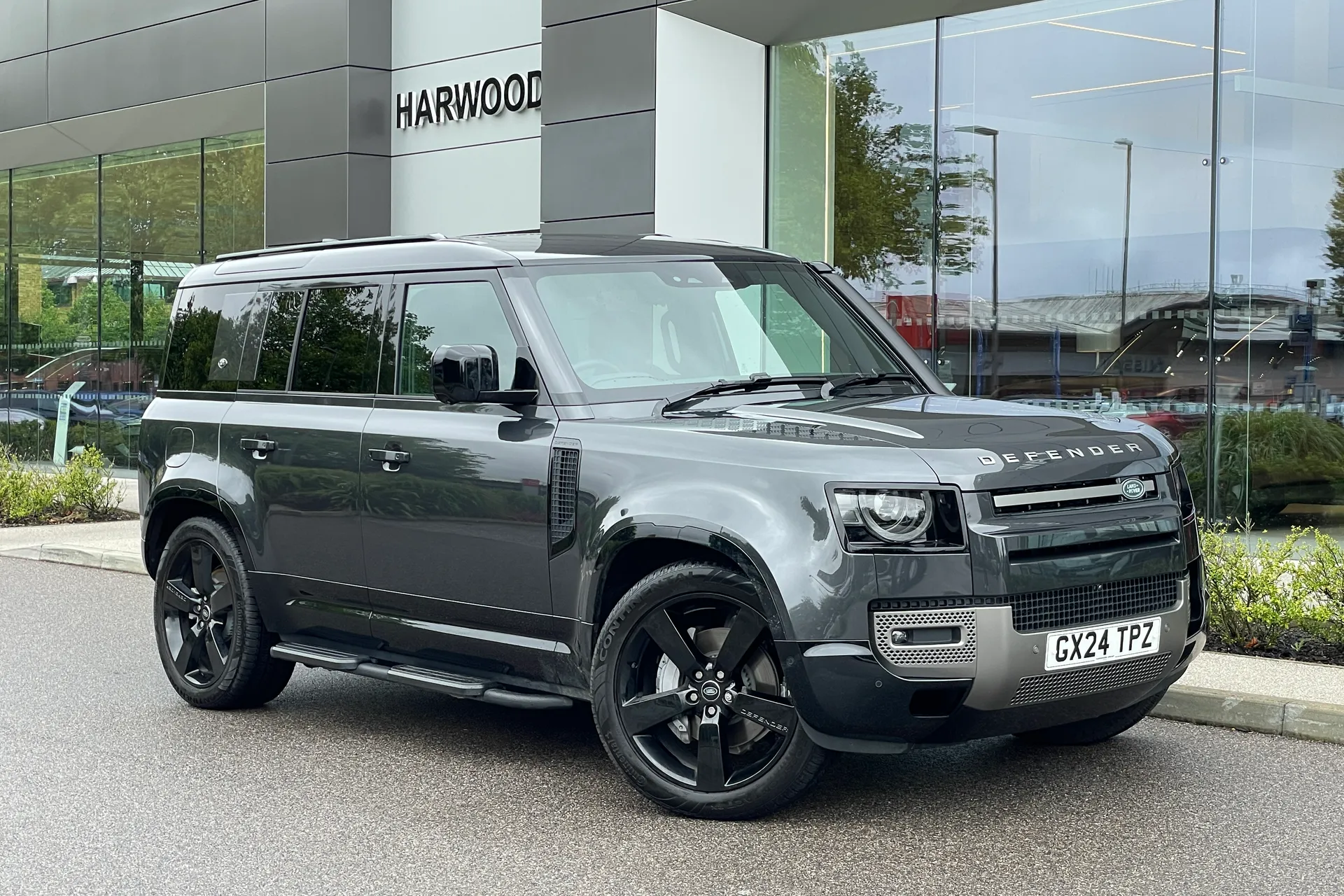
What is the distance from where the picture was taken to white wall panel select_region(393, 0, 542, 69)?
17141mm

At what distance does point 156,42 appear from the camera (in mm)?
20531

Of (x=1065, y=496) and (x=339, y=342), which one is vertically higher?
(x=339, y=342)

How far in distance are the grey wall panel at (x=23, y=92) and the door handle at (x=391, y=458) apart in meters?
18.7

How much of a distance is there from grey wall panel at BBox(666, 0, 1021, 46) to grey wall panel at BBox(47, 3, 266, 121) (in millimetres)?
7134

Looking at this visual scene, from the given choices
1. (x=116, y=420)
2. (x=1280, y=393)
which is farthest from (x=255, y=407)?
(x=116, y=420)

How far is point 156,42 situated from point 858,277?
11.1 metres

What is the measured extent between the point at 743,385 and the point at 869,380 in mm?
616

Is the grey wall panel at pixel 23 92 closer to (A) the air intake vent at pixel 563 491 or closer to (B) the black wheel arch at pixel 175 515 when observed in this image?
(B) the black wheel arch at pixel 175 515

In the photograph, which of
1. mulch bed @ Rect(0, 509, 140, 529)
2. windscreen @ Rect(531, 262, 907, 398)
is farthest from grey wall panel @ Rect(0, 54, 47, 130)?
windscreen @ Rect(531, 262, 907, 398)

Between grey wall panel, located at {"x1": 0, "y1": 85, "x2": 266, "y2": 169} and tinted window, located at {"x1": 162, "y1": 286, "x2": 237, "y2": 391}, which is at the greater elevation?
grey wall panel, located at {"x1": 0, "y1": 85, "x2": 266, "y2": 169}

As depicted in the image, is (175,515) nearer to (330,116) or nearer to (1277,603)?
(1277,603)

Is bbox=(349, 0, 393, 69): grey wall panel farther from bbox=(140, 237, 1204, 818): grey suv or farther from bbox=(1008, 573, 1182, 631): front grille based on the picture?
bbox=(1008, 573, 1182, 631): front grille

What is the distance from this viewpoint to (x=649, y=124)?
1474cm

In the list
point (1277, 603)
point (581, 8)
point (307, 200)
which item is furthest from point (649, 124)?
point (1277, 603)
